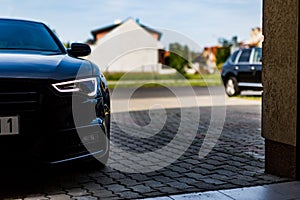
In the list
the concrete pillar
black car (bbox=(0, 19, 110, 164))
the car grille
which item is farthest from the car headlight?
the concrete pillar

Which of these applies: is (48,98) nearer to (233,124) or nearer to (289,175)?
(289,175)

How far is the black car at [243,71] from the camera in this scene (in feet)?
41.1

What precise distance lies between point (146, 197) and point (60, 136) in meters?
0.80

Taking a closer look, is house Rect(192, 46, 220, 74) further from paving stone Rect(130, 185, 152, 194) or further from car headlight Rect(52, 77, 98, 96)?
paving stone Rect(130, 185, 152, 194)

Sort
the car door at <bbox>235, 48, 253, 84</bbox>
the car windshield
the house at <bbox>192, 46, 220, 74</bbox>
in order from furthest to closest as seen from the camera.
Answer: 1. the house at <bbox>192, 46, 220, 74</bbox>
2. the car door at <bbox>235, 48, 253, 84</bbox>
3. the car windshield

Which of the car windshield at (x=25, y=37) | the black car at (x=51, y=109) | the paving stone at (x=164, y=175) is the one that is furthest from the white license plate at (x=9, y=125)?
the car windshield at (x=25, y=37)

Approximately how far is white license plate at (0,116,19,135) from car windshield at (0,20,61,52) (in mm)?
1208

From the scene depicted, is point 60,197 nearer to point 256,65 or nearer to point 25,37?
point 25,37

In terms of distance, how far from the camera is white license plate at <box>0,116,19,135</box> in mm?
2709

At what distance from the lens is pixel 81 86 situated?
10.1ft

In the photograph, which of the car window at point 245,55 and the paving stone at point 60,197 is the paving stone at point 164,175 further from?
the car window at point 245,55

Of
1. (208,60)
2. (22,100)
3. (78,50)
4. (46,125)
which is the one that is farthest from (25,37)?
(208,60)

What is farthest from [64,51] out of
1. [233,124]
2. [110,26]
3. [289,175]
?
[110,26]

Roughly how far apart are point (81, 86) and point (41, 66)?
361mm
